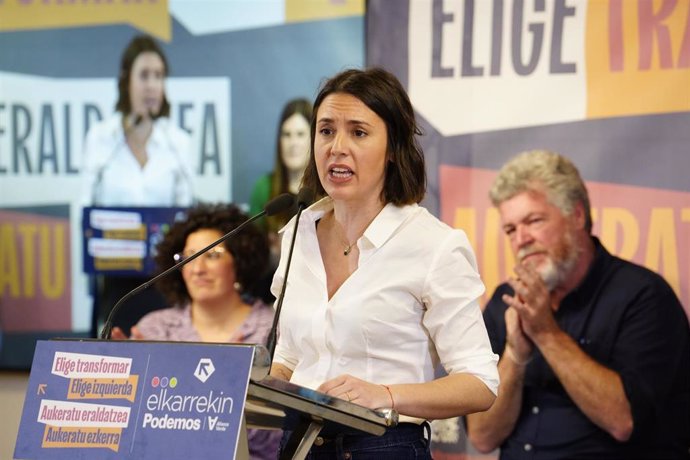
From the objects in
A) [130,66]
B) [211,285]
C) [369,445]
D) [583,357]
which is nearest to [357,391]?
[369,445]

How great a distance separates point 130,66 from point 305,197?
2.32 m

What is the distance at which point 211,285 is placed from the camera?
3746 mm

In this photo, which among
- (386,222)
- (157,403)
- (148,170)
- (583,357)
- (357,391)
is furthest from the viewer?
(148,170)

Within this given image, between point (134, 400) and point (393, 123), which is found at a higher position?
point (393, 123)

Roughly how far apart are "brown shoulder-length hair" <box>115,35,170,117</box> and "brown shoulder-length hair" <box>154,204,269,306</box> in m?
0.48

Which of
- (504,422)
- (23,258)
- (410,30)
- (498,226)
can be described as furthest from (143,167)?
(504,422)

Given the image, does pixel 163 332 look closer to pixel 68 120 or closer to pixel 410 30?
pixel 68 120

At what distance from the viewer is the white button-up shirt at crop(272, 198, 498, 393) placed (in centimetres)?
187

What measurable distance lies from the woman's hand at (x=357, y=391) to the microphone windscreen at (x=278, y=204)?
0.38m

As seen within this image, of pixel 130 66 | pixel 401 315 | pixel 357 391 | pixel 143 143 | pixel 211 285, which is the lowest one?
pixel 211 285

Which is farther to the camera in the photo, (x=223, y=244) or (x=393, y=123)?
(x=223, y=244)

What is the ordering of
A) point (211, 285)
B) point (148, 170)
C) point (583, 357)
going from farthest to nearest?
1. point (148, 170)
2. point (211, 285)
3. point (583, 357)

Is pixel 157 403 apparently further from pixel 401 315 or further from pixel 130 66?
pixel 130 66

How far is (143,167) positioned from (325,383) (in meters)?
2.50
